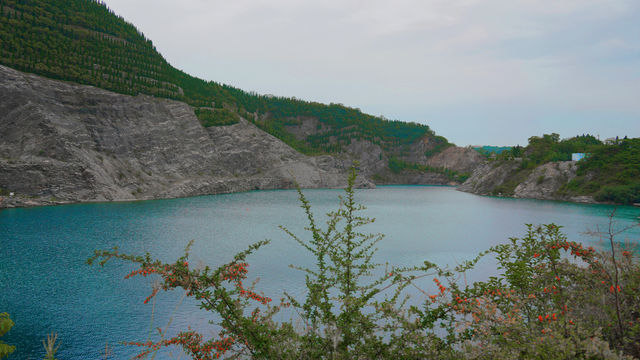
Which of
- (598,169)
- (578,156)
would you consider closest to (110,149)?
(598,169)

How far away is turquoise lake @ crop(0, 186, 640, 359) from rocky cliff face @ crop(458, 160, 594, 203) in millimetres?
24191

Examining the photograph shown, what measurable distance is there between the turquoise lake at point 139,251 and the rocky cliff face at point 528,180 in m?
24.2

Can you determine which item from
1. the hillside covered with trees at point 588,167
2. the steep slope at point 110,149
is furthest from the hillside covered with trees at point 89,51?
the hillside covered with trees at point 588,167

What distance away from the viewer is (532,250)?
647 cm

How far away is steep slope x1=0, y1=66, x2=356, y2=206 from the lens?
46.9 m

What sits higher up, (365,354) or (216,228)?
(365,354)

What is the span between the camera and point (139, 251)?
22.1 meters

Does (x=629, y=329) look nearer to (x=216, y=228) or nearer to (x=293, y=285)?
(x=293, y=285)

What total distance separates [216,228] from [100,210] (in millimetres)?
18637

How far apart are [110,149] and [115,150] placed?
0.91m

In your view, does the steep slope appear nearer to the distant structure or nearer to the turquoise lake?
the turquoise lake

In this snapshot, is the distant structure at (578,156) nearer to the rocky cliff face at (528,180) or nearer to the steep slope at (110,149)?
the rocky cliff face at (528,180)

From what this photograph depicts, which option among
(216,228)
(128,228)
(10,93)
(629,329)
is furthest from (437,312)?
(10,93)

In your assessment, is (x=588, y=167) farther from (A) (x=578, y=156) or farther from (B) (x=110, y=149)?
(B) (x=110, y=149)
